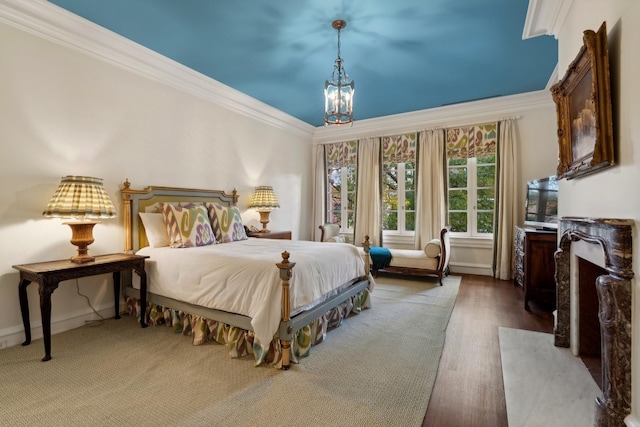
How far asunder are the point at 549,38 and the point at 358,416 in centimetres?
386

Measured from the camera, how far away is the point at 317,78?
403 centimetres

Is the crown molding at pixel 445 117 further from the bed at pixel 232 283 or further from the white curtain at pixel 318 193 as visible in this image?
the bed at pixel 232 283

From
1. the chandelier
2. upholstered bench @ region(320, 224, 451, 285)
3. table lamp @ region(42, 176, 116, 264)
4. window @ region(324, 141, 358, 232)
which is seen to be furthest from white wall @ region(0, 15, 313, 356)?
upholstered bench @ region(320, 224, 451, 285)

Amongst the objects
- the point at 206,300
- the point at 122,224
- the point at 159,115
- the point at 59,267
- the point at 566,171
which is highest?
the point at 159,115

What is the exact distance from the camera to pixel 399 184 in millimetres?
5777

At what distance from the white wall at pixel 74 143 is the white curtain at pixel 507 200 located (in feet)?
14.2

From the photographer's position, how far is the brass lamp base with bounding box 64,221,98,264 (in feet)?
8.56

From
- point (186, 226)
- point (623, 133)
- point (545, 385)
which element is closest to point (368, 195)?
point (186, 226)

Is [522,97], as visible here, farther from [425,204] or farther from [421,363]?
[421,363]

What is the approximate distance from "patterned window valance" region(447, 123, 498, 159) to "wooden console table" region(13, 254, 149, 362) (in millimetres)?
4810

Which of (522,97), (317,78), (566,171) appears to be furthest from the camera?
(522,97)

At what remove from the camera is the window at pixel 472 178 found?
500 centimetres

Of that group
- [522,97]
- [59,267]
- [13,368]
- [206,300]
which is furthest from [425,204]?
[13,368]

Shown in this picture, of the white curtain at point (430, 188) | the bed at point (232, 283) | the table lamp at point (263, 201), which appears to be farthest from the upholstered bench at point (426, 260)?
the table lamp at point (263, 201)
